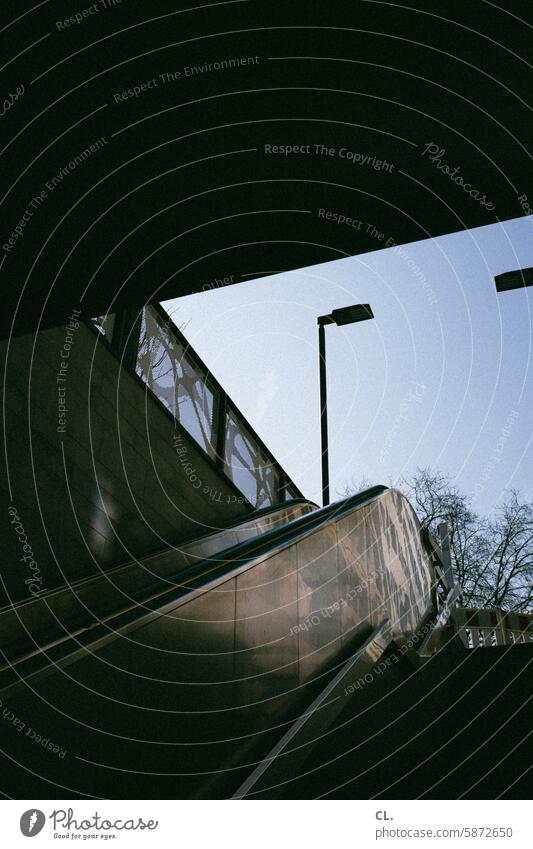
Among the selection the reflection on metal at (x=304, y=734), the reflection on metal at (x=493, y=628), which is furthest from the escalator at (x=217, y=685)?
the reflection on metal at (x=493, y=628)

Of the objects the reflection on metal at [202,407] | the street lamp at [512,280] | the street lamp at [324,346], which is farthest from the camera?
the street lamp at [324,346]

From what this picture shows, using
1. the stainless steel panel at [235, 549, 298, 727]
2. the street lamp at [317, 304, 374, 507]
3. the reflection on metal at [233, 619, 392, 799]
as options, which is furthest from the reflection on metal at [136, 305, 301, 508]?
the reflection on metal at [233, 619, 392, 799]

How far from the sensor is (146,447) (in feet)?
24.7

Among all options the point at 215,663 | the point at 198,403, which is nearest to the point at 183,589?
the point at 215,663

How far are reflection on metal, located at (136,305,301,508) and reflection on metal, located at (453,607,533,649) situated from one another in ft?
13.0

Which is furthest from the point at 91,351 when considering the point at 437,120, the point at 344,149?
the point at 437,120

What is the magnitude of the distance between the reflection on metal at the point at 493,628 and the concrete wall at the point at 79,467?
4.51 meters

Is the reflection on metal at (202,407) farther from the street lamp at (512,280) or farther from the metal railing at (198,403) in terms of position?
the street lamp at (512,280)

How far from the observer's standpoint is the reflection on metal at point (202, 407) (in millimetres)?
8047

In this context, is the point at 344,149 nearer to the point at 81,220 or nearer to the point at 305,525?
the point at 81,220

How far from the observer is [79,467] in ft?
20.3

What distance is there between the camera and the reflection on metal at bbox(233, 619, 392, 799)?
305 cm

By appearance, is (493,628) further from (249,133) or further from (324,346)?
(249,133)
